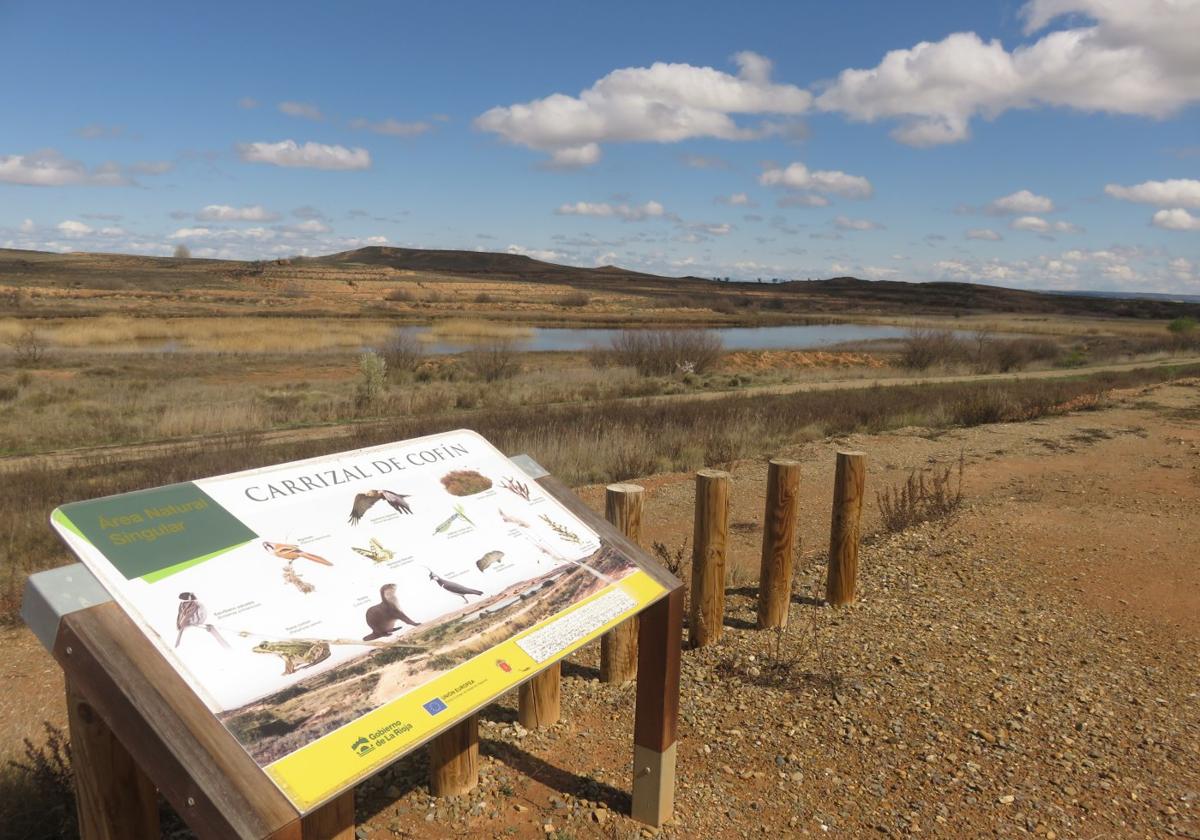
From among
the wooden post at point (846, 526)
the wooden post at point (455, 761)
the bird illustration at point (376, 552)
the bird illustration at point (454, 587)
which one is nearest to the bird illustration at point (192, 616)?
the bird illustration at point (376, 552)

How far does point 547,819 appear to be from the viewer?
3268 millimetres

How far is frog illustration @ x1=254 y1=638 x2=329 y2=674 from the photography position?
197 centimetres

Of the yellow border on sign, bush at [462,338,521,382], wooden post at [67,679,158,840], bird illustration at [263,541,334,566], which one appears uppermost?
bird illustration at [263,541,334,566]

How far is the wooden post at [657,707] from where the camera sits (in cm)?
305

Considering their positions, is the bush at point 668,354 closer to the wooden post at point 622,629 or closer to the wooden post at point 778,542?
the wooden post at point 778,542

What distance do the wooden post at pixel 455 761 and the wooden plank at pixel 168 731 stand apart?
5.16ft

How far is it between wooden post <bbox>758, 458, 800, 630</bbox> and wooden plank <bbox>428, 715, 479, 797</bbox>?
2.25 metres

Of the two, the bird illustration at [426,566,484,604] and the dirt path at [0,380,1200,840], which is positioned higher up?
the bird illustration at [426,566,484,604]

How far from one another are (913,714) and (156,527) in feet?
11.5

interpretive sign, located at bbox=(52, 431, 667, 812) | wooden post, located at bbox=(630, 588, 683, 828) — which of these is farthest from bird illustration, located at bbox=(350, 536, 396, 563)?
wooden post, located at bbox=(630, 588, 683, 828)

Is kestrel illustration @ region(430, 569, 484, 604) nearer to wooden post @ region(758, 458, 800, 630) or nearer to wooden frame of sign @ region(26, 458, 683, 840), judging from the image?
wooden frame of sign @ region(26, 458, 683, 840)

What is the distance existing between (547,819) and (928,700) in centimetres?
208

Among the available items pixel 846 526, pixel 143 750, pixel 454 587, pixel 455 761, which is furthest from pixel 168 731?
pixel 846 526

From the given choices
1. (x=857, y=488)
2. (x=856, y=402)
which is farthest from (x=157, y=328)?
(x=857, y=488)
